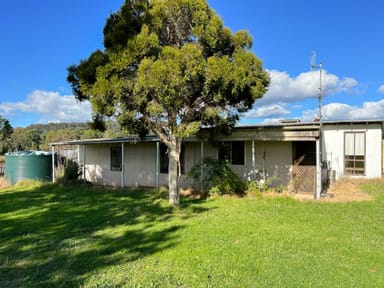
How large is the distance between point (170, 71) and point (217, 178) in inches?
194

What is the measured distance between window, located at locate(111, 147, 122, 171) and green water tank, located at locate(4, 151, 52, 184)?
13.7 ft

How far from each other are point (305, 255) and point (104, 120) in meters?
7.45

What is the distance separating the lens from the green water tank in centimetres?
1691

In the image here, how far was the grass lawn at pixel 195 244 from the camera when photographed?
4.22 metres

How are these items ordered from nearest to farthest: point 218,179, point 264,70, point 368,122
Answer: point 264,70, point 218,179, point 368,122

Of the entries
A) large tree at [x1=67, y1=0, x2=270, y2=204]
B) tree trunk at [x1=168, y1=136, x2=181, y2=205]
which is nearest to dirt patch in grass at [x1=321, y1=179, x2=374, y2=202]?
large tree at [x1=67, y1=0, x2=270, y2=204]

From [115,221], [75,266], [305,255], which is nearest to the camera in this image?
[75,266]

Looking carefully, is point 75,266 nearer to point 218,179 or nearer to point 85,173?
point 218,179

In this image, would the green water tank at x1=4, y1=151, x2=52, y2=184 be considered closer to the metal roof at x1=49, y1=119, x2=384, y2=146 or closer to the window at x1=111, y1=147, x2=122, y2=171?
the metal roof at x1=49, y1=119, x2=384, y2=146

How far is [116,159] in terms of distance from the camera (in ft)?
53.5

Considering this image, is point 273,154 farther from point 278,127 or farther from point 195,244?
point 195,244

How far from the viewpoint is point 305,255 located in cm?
509

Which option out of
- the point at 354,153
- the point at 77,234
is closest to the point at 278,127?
the point at 354,153

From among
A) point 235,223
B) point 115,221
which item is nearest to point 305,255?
point 235,223
